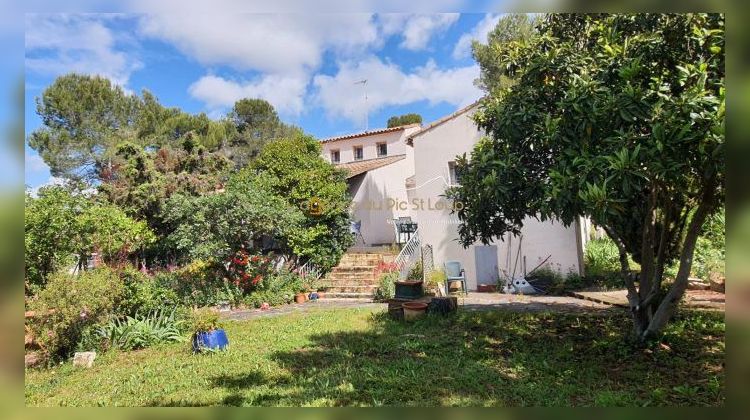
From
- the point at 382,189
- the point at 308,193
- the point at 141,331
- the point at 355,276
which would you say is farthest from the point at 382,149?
the point at 141,331

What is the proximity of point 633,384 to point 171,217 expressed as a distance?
12874 millimetres

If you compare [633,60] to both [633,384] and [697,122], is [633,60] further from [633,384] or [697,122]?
[633,384]

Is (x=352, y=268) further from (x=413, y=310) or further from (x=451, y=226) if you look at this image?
(x=413, y=310)

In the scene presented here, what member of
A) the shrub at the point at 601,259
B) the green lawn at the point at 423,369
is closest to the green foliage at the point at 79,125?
the green lawn at the point at 423,369

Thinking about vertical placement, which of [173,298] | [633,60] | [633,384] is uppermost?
[633,60]

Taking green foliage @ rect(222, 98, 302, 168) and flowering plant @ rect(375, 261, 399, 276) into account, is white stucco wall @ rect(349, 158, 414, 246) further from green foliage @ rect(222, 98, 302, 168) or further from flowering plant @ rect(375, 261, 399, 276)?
green foliage @ rect(222, 98, 302, 168)

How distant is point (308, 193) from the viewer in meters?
16.7

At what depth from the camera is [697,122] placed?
3.59 meters

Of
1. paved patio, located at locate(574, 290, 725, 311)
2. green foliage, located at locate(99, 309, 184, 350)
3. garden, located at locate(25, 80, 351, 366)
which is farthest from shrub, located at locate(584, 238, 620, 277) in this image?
green foliage, located at locate(99, 309, 184, 350)

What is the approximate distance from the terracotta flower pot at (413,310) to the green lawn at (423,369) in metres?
0.49

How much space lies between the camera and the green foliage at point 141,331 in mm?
8258

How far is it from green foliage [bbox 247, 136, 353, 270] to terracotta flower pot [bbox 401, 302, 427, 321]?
681 cm

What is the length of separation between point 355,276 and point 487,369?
10.1 m

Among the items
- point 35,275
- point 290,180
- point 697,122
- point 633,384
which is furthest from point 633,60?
point 290,180
